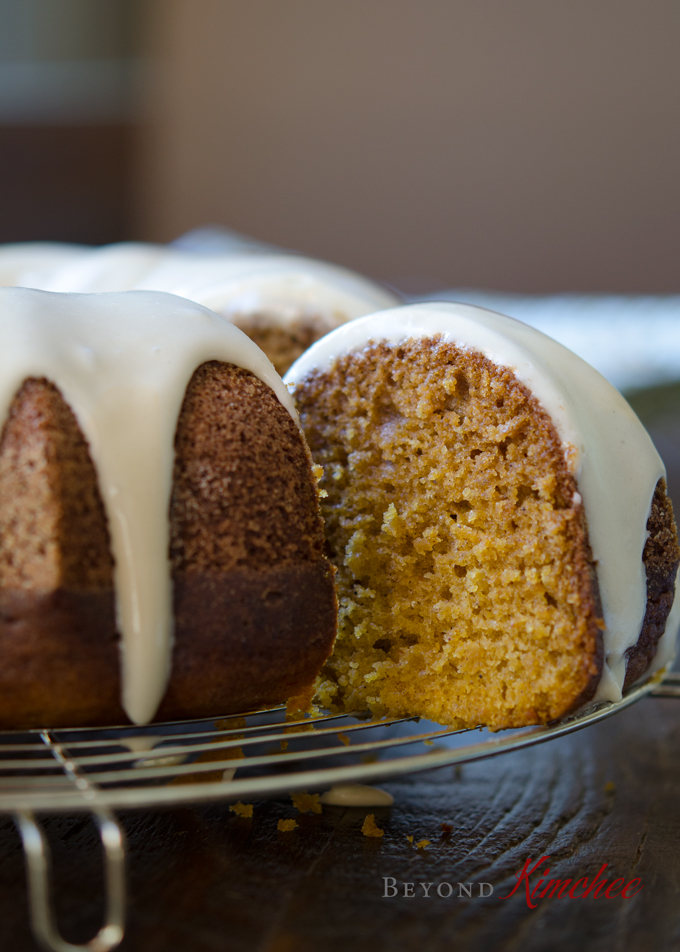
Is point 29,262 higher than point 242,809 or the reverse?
higher

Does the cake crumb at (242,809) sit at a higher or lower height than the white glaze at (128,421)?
lower

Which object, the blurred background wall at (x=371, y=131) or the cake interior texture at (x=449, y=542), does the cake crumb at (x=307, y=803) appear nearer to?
the cake interior texture at (x=449, y=542)

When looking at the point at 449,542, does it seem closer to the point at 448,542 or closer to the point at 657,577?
the point at 448,542

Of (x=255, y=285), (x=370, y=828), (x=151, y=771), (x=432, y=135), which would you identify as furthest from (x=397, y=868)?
(x=432, y=135)

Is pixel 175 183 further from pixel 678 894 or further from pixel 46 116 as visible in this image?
→ pixel 678 894

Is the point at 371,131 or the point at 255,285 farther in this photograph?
the point at 371,131

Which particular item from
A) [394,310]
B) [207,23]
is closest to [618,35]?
[207,23]

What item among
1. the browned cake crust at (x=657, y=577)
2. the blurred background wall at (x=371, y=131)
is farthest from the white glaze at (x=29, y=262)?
the blurred background wall at (x=371, y=131)
